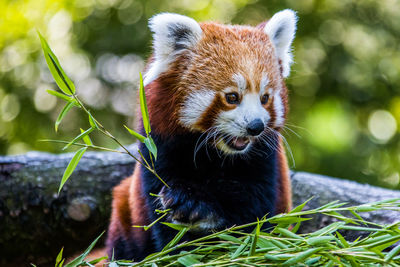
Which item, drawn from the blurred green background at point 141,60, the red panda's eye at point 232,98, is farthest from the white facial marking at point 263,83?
the blurred green background at point 141,60

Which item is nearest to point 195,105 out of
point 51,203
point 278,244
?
point 278,244

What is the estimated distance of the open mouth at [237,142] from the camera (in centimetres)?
205

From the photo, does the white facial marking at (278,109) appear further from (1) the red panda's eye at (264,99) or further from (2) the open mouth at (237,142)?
(2) the open mouth at (237,142)

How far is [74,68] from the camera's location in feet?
15.3

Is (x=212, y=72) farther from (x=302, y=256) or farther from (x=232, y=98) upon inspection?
(x=302, y=256)

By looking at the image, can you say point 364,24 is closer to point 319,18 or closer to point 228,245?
point 319,18

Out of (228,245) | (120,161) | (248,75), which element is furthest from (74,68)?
(228,245)

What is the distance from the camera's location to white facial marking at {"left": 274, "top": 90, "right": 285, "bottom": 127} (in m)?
2.15

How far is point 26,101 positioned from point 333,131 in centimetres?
283

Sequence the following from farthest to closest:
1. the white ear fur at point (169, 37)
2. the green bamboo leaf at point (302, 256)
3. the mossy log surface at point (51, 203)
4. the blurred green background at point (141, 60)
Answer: the blurred green background at point (141, 60) < the mossy log surface at point (51, 203) < the white ear fur at point (169, 37) < the green bamboo leaf at point (302, 256)

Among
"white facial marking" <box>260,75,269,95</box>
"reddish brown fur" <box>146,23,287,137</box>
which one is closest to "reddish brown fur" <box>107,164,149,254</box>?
"reddish brown fur" <box>146,23,287,137</box>

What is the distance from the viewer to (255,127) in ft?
6.39

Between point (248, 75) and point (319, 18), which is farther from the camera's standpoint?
point (319, 18)

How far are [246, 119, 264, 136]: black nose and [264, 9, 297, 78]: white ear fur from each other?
468 mm
